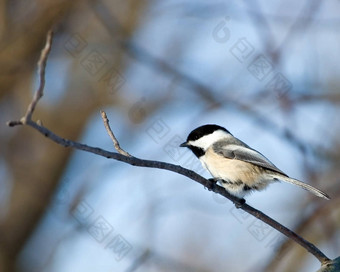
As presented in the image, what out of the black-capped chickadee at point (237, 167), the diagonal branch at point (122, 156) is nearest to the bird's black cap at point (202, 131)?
the black-capped chickadee at point (237, 167)

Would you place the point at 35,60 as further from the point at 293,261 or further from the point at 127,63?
the point at 293,261

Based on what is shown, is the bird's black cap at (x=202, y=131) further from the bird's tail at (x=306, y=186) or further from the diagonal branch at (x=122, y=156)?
the diagonal branch at (x=122, y=156)

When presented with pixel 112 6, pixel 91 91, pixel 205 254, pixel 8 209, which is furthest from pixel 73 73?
pixel 205 254

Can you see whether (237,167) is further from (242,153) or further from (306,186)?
(306,186)

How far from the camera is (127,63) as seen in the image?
6.29 meters

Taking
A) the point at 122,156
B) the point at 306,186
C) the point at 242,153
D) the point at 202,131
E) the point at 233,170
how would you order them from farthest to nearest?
the point at 202,131 → the point at 242,153 → the point at 233,170 → the point at 306,186 → the point at 122,156

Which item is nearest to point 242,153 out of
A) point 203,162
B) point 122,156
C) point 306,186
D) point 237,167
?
point 237,167

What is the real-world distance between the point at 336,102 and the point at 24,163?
357 cm

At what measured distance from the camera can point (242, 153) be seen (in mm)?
3309

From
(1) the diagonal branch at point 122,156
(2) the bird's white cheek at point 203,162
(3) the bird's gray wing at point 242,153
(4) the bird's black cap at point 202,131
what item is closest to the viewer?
(1) the diagonal branch at point 122,156

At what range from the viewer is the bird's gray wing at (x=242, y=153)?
3.13 meters

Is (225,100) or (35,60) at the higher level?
(35,60)

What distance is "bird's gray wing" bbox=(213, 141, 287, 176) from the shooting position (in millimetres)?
3133

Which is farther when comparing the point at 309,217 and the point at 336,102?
the point at 336,102
